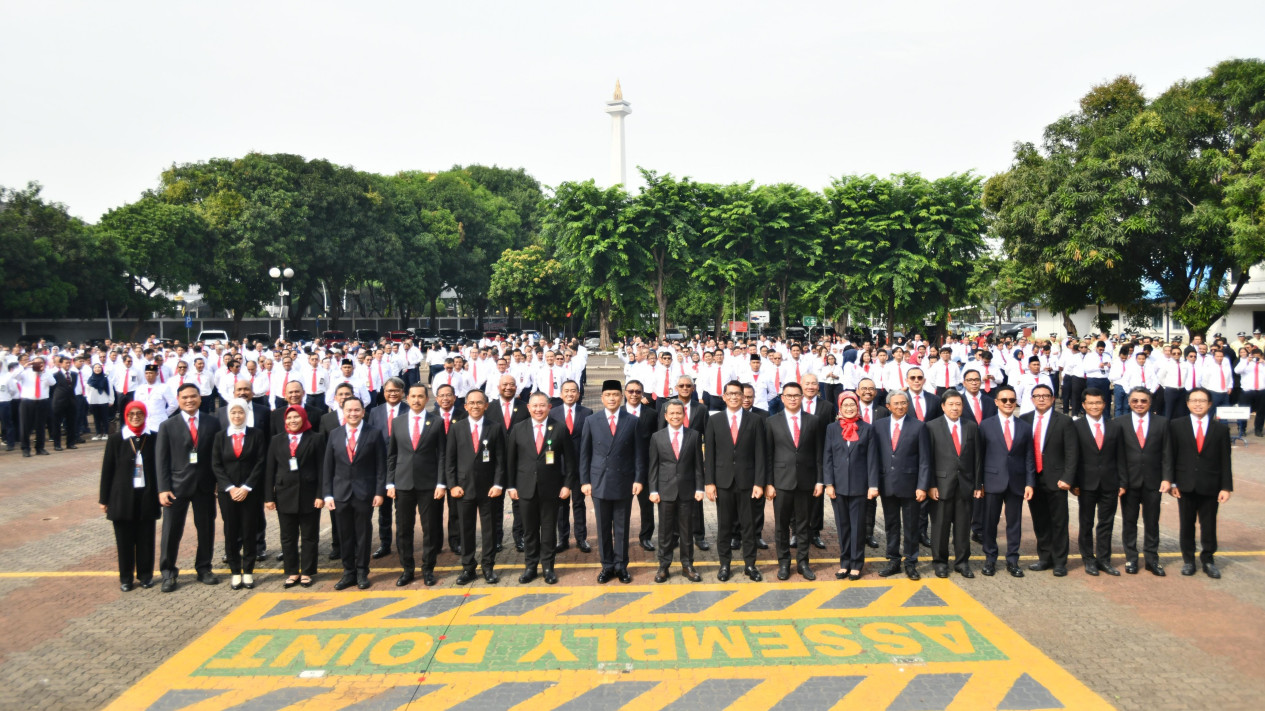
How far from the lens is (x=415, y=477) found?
772 cm

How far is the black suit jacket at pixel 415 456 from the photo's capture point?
7734 mm

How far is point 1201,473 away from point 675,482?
4.94 m

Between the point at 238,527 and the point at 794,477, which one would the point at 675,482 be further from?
the point at 238,527

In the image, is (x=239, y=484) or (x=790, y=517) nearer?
(x=239, y=484)

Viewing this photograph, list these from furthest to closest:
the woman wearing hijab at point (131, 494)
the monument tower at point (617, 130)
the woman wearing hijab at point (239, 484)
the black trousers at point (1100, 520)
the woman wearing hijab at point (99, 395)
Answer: the monument tower at point (617, 130) → the woman wearing hijab at point (99, 395) → the black trousers at point (1100, 520) → the woman wearing hijab at point (239, 484) → the woman wearing hijab at point (131, 494)

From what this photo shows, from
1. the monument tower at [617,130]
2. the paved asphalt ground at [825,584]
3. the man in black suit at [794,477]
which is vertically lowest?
the paved asphalt ground at [825,584]

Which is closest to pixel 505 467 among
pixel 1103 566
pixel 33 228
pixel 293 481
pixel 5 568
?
pixel 293 481

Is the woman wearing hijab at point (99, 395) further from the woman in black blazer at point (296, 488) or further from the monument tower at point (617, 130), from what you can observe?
the monument tower at point (617, 130)

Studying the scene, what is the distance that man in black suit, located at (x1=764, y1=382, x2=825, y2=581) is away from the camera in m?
7.82

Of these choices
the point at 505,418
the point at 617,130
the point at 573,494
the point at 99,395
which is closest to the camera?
the point at 573,494

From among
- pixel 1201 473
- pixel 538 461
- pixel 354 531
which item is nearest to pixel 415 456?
pixel 354 531

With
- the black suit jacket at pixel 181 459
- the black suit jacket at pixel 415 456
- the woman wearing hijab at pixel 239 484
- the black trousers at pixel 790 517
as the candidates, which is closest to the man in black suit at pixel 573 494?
the black suit jacket at pixel 415 456

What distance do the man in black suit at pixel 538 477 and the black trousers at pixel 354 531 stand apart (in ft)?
4.39

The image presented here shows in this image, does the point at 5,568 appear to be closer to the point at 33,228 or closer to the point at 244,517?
the point at 244,517
